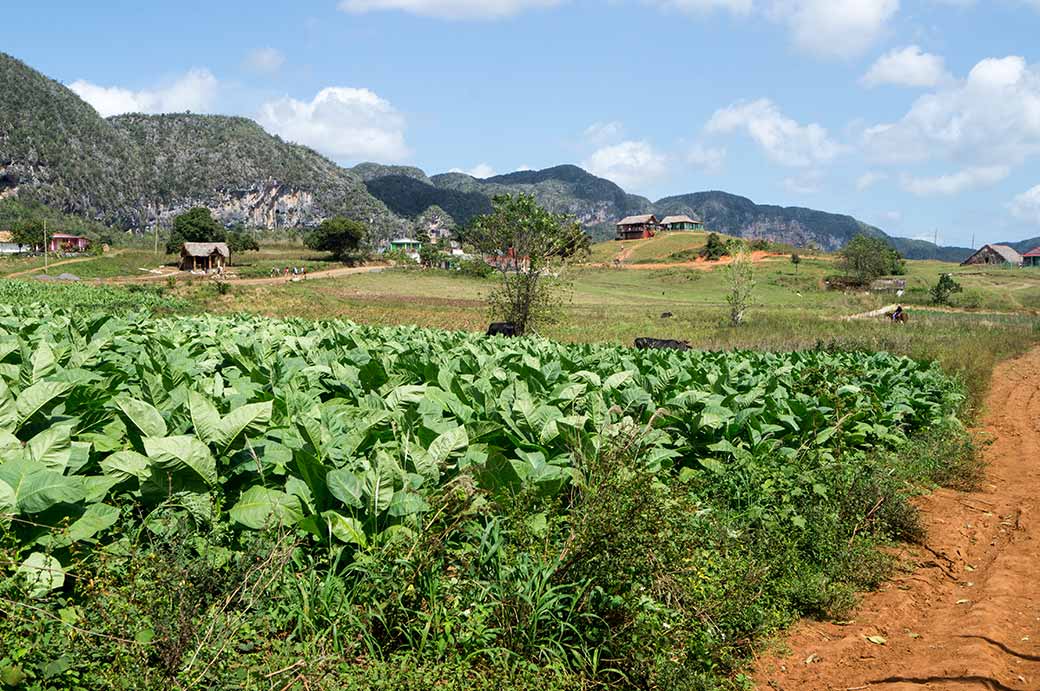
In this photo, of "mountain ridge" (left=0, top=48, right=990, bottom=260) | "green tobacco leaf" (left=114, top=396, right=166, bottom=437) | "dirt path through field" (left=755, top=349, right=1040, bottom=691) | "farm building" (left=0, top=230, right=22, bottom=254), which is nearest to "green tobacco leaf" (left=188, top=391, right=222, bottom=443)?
"green tobacco leaf" (left=114, top=396, right=166, bottom=437)

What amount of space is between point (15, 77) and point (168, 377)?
184357 millimetres

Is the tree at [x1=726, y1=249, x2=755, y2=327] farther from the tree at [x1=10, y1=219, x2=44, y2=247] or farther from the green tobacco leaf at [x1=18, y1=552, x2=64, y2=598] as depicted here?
the tree at [x1=10, y1=219, x2=44, y2=247]

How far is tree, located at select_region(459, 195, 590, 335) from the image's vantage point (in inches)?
1183

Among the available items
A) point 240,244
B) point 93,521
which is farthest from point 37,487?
point 240,244

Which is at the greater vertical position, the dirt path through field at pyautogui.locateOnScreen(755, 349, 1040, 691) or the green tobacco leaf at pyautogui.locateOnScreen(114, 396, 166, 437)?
the green tobacco leaf at pyautogui.locateOnScreen(114, 396, 166, 437)

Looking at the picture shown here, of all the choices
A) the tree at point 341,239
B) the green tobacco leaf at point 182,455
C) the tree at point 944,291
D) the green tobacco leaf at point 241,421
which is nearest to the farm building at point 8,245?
the tree at point 341,239

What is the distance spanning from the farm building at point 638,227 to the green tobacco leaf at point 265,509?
140m

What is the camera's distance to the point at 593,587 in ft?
11.9

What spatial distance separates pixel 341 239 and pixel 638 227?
65119mm

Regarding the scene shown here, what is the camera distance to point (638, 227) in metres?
142

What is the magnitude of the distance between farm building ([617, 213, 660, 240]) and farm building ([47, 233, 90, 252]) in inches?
3674

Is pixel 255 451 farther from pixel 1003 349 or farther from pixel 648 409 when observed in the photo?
pixel 1003 349

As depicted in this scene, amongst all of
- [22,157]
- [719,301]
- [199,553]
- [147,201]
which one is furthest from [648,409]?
[147,201]

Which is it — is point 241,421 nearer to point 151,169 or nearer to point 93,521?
point 93,521
